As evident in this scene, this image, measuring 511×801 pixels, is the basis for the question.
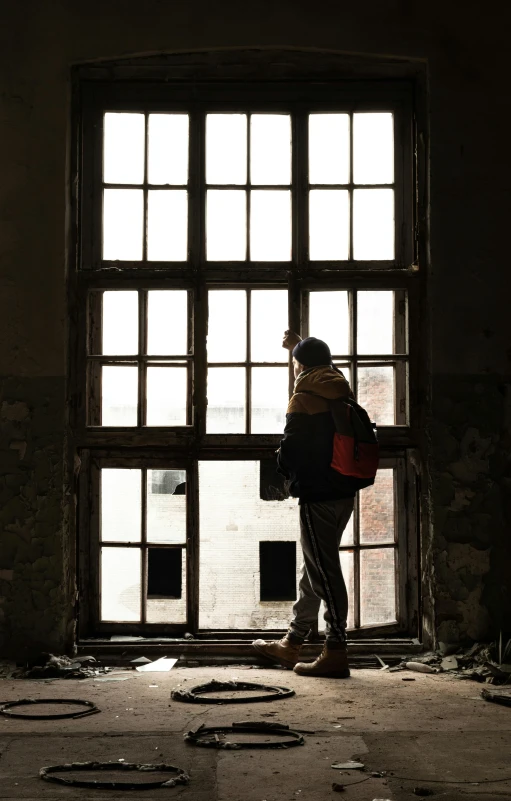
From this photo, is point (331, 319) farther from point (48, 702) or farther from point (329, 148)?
point (48, 702)

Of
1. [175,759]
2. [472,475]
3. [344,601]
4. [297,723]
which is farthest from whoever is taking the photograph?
[472,475]

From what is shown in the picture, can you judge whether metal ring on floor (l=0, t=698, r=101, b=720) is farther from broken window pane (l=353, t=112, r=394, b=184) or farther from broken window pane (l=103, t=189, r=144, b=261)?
broken window pane (l=353, t=112, r=394, b=184)

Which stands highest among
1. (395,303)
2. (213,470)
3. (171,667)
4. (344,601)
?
(395,303)

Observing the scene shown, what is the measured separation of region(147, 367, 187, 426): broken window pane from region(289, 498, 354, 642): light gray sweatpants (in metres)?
0.85

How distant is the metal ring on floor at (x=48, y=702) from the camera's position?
10.9 feet

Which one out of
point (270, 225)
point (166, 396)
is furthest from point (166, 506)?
point (270, 225)

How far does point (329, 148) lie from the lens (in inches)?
180

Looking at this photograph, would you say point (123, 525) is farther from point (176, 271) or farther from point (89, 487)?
point (176, 271)

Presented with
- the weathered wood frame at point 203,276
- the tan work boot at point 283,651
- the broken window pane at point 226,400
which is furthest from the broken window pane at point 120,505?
the tan work boot at point 283,651

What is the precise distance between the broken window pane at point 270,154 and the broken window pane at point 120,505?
1.66m

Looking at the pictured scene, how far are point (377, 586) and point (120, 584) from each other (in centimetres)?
130

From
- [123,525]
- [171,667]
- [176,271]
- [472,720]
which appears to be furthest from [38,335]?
[472,720]

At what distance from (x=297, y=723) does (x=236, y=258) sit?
2.36m

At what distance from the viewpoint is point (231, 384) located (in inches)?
178
